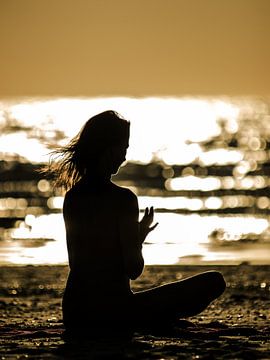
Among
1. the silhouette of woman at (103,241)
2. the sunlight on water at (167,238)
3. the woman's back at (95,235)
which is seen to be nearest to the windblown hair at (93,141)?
the silhouette of woman at (103,241)

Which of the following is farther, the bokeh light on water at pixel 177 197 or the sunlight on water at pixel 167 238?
the bokeh light on water at pixel 177 197

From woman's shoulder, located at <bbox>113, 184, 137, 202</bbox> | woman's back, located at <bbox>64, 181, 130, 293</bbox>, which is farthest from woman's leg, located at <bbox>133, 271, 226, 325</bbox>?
woman's shoulder, located at <bbox>113, 184, 137, 202</bbox>

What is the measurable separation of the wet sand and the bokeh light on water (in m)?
1.48

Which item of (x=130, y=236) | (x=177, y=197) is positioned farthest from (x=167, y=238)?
(x=130, y=236)

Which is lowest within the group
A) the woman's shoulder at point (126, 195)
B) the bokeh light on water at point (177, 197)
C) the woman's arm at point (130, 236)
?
the woman's arm at point (130, 236)

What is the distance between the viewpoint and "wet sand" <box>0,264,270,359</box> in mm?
7441

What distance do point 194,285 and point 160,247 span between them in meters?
11.4

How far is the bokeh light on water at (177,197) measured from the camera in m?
19.0

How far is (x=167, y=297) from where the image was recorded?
832cm

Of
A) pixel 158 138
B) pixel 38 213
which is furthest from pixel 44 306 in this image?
pixel 158 138

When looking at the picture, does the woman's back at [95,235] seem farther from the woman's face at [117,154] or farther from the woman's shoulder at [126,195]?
the woman's face at [117,154]

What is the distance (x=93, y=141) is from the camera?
789 cm

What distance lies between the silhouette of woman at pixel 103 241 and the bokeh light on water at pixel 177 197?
57 cm

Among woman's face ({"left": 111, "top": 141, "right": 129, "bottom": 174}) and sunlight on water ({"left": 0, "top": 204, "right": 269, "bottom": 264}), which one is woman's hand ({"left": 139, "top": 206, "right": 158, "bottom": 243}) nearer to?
woman's face ({"left": 111, "top": 141, "right": 129, "bottom": 174})
